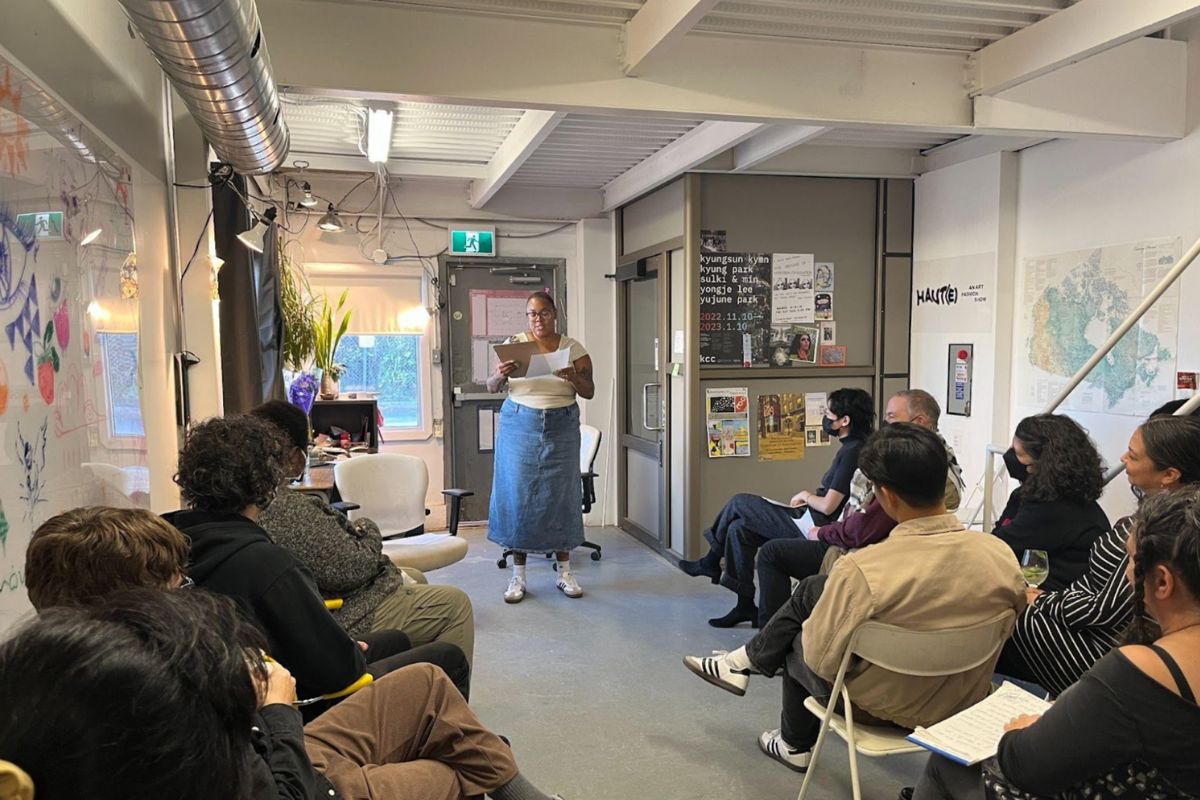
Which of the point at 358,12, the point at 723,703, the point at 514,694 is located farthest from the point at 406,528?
the point at 358,12

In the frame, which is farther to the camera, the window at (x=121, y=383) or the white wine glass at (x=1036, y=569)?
the white wine glass at (x=1036, y=569)

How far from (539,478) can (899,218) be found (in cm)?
280

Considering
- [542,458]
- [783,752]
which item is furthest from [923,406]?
[542,458]

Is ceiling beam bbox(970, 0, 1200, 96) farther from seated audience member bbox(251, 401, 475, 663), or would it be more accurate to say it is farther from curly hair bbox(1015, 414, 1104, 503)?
seated audience member bbox(251, 401, 475, 663)

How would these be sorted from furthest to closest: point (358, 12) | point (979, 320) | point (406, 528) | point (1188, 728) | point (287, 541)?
point (979, 320) → point (406, 528) → point (358, 12) → point (287, 541) → point (1188, 728)

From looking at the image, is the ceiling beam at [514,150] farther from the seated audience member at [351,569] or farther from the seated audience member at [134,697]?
the seated audience member at [134,697]

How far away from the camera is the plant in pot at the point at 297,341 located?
480 centimetres

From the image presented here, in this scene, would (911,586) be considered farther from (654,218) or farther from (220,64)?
(654,218)

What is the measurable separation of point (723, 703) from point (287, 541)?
182 cm

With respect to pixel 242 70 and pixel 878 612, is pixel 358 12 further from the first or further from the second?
pixel 878 612

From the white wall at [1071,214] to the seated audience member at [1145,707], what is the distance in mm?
2503

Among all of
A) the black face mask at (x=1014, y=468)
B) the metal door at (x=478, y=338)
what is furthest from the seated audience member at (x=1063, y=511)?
the metal door at (x=478, y=338)

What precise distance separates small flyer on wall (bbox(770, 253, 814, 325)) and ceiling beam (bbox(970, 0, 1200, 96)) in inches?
72.2

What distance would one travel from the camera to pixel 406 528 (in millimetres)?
4211
